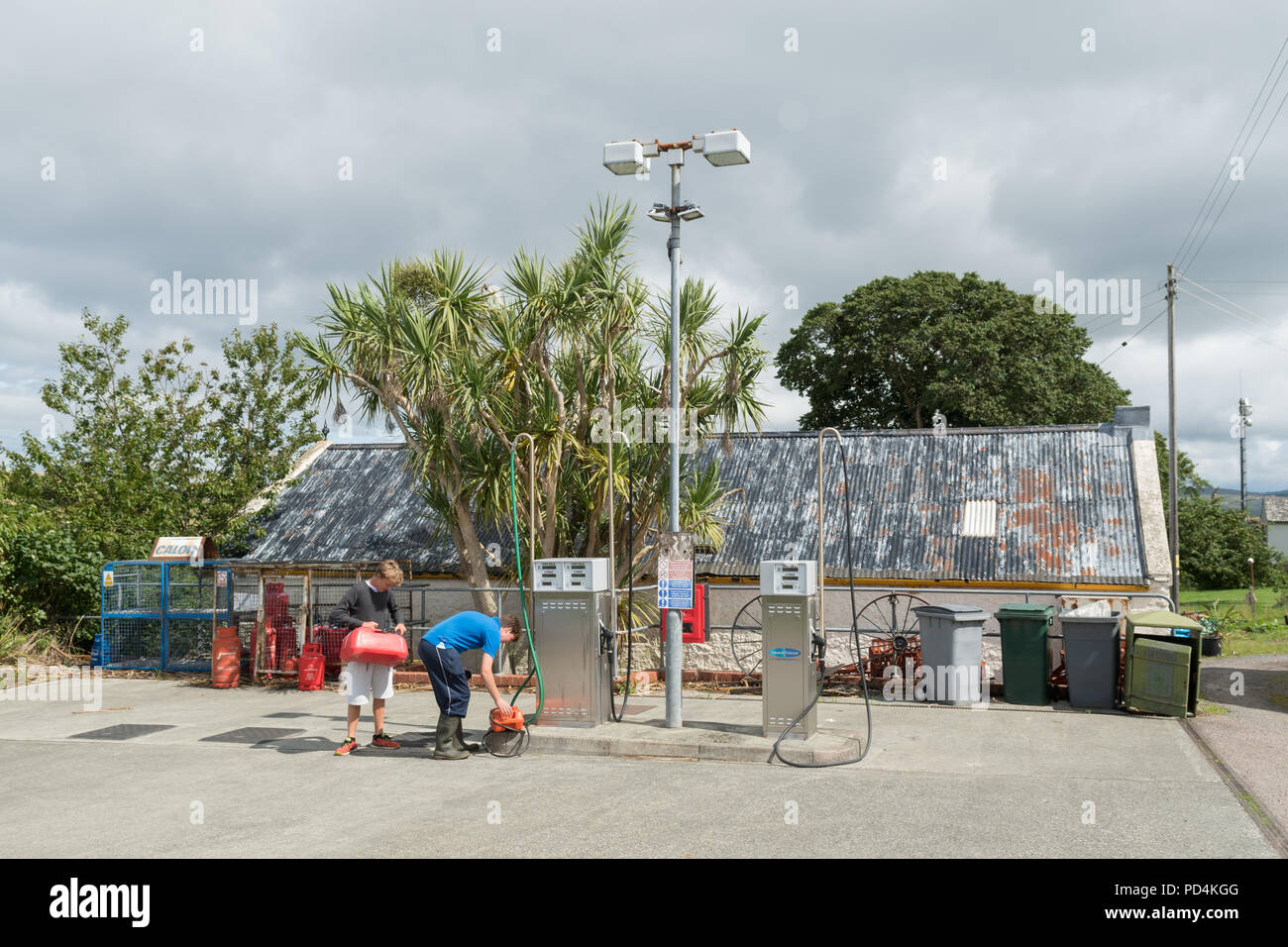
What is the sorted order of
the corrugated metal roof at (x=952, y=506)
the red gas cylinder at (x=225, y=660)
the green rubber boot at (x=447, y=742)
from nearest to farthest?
the green rubber boot at (x=447, y=742)
the red gas cylinder at (x=225, y=660)
the corrugated metal roof at (x=952, y=506)

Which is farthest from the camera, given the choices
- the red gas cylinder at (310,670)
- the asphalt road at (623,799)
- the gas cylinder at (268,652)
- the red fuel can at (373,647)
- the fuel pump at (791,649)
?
the gas cylinder at (268,652)

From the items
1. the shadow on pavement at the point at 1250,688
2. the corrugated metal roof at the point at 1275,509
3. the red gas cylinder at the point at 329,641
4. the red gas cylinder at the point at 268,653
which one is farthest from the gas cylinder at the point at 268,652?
the corrugated metal roof at the point at 1275,509

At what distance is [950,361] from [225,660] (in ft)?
89.3

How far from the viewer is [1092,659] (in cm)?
1235

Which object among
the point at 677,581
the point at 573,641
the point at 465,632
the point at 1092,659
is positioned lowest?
the point at 1092,659

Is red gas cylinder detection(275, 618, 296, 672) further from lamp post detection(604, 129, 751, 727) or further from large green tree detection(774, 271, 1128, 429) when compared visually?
large green tree detection(774, 271, 1128, 429)

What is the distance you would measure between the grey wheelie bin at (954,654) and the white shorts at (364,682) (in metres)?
6.97

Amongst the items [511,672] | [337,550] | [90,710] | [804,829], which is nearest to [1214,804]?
[804,829]

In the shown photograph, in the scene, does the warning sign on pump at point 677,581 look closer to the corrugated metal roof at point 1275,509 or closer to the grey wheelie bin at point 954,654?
the grey wheelie bin at point 954,654

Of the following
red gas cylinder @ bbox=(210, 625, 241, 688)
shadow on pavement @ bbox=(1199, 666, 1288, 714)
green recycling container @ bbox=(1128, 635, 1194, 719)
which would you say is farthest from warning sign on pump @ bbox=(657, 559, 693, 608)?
red gas cylinder @ bbox=(210, 625, 241, 688)

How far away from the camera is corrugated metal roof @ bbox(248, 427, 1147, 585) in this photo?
16844 millimetres

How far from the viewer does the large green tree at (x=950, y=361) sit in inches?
1364

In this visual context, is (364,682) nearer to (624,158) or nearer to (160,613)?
(624,158)

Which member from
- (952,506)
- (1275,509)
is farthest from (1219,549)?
(1275,509)
